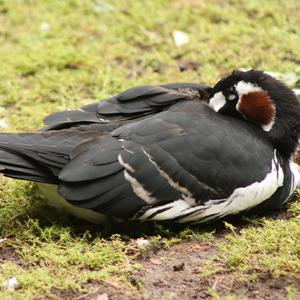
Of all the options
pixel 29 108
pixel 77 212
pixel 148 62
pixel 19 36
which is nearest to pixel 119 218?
pixel 77 212

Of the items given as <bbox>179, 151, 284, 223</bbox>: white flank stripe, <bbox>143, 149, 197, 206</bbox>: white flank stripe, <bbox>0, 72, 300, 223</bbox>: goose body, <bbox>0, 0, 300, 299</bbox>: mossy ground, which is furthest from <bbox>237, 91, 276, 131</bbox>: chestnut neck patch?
<bbox>143, 149, 197, 206</bbox>: white flank stripe

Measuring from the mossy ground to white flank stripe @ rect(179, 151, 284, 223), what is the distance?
11 centimetres

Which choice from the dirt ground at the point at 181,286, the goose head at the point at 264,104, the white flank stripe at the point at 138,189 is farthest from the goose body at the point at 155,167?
the dirt ground at the point at 181,286

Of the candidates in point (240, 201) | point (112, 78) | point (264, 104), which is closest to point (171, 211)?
point (240, 201)

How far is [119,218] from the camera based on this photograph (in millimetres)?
4273

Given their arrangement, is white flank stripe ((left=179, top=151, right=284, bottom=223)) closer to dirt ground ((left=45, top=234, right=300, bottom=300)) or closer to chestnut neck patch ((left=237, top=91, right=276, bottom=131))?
chestnut neck patch ((left=237, top=91, right=276, bottom=131))

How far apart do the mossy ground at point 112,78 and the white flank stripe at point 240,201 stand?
0.11m

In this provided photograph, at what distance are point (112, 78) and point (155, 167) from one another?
8.35 feet

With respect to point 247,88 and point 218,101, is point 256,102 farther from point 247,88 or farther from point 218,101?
point 218,101

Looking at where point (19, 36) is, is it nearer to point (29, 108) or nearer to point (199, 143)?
point (29, 108)

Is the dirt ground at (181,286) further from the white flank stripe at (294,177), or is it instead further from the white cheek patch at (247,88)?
the white cheek patch at (247,88)

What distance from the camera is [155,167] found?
421 cm

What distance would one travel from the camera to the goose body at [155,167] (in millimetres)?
4191

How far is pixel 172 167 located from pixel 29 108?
7.26 feet
